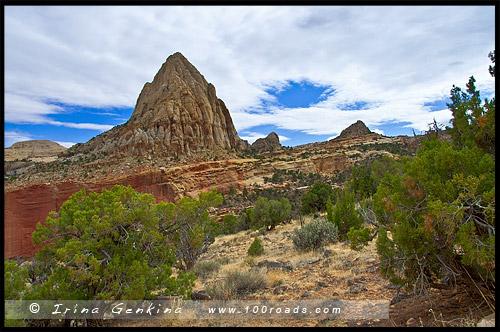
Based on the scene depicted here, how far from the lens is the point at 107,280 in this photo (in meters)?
4.66

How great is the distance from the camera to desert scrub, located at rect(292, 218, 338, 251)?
400 inches

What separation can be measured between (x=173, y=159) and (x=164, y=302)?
36.2 meters

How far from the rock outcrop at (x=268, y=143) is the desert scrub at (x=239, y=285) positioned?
69795 millimetres

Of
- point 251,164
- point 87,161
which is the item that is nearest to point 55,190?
point 87,161

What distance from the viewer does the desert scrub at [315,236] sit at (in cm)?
1015

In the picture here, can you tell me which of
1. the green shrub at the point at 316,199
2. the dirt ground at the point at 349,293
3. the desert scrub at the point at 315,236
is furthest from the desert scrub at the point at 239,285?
the green shrub at the point at 316,199

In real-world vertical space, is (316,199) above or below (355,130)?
below

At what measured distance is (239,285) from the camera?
20.9ft

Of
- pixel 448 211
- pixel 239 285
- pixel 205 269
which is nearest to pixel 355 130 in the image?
pixel 205 269

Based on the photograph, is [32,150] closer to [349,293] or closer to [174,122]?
[174,122]

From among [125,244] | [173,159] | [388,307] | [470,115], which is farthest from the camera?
[173,159]

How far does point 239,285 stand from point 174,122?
128 ft

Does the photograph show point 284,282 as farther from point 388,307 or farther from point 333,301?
point 388,307
